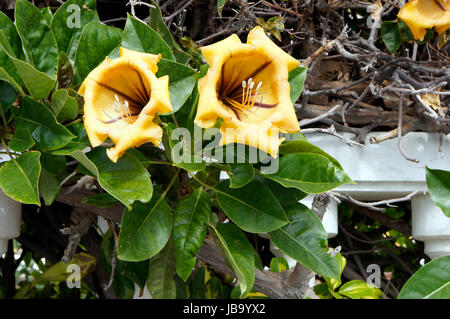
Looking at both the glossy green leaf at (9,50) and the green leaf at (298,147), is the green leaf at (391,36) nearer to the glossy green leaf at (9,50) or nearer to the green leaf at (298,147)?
the green leaf at (298,147)

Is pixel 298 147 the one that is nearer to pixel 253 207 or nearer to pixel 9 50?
pixel 253 207

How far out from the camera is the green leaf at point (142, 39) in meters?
0.65

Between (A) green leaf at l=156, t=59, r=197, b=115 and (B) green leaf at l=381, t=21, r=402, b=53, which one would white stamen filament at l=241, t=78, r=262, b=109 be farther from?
(B) green leaf at l=381, t=21, r=402, b=53

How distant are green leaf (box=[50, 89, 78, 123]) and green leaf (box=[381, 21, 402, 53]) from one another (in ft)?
1.85

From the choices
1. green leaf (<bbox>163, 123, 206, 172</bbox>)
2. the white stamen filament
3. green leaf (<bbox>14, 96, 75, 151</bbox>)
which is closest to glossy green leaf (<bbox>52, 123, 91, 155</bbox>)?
green leaf (<bbox>14, 96, 75, 151</bbox>)

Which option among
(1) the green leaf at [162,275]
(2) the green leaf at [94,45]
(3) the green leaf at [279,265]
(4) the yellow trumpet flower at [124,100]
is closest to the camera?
(4) the yellow trumpet flower at [124,100]

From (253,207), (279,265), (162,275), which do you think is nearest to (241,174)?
(253,207)

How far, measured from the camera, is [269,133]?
59 centimetres

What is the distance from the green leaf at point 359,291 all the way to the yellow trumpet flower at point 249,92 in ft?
1.73

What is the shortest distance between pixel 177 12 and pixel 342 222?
690 mm

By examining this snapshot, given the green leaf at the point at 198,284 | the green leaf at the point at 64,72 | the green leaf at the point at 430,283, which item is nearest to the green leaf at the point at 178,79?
the green leaf at the point at 64,72

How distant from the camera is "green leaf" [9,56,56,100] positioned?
61 cm
